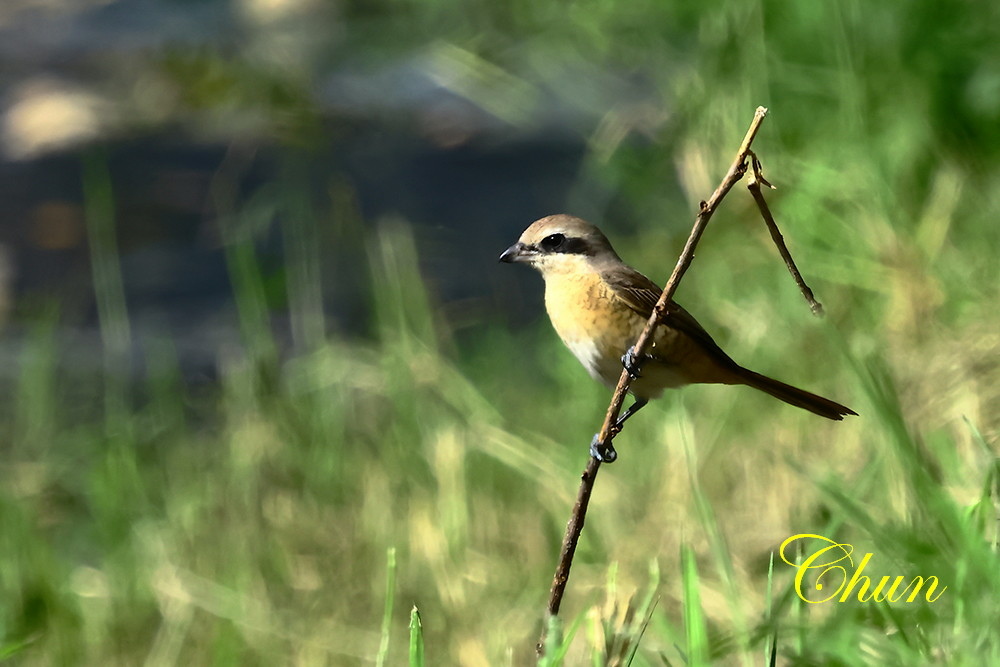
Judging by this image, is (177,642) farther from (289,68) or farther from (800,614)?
(289,68)

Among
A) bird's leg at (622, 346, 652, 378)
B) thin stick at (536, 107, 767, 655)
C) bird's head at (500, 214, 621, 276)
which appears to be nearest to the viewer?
thin stick at (536, 107, 767, 655)

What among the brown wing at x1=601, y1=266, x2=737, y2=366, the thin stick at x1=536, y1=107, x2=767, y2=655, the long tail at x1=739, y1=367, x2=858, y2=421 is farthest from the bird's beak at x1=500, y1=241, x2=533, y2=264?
the thin stick at x1=536, y1=107, x2=767, y2=655

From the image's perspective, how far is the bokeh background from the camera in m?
2.57

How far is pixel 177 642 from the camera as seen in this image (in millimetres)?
3451

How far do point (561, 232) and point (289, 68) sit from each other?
4597 mm

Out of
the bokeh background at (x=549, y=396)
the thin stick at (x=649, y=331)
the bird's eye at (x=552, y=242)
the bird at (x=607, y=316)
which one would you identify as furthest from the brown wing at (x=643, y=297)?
the thin stick at (x=649, y=331)

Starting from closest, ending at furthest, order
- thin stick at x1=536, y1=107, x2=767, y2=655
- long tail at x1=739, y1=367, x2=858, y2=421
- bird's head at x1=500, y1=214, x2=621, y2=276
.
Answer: thin stick at x1=536, y1=107, x2=767, y2=655 < long tail at x1=739, y1=367, x2=858, y2=421 < bird's head at x1=500, y1=214, x2=621, y2=276

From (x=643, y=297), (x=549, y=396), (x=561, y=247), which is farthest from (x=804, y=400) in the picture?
(x=549, y=396)

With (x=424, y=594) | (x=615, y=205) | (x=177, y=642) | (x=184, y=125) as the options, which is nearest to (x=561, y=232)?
(x=424, y=594)

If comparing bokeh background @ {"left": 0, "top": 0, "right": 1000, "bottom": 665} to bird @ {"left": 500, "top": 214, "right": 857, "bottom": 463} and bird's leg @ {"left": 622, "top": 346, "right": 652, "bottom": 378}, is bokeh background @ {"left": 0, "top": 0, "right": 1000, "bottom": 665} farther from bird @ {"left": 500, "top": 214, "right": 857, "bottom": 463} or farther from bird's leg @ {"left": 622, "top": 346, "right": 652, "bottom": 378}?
bird @ {"left": 500, "top": 214, "right": 857, "bottom": 463}

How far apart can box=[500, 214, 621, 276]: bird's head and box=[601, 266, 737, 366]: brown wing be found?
45 mm

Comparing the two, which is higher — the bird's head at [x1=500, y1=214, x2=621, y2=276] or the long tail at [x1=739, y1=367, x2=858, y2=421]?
the long tail at [x1=739, y1=367, x2=858, y2=421]

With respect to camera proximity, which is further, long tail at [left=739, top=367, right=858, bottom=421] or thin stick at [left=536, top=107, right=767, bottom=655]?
long tail at [left=739, top=367, right=858, bottom=421]

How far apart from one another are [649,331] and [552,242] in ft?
3.69
